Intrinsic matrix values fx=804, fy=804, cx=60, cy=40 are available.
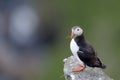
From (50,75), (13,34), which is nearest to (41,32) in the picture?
(13,34)

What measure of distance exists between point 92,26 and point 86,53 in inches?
645

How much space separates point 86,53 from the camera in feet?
37.3

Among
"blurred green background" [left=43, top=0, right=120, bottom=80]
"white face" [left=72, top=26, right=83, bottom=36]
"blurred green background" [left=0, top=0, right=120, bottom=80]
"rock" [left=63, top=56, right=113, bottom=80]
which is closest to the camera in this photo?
"white face" [left=72, top=26, right=83, bottom=36]

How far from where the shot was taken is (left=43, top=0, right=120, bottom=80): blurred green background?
24641 millimetres

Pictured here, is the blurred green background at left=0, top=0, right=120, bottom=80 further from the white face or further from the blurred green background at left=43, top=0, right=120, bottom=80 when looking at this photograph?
the white face

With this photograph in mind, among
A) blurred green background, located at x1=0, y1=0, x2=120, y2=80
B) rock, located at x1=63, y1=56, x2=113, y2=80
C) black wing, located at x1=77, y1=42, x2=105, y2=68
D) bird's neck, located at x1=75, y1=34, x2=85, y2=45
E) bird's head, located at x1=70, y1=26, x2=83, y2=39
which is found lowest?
blurred green background, located at x1=0, y1=0, x2=120, y2=80

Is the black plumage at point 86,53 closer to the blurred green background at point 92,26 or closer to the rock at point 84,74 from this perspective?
the rock at point 84,74

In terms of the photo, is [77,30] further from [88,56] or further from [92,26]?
[92,26]

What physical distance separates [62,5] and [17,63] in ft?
13.3

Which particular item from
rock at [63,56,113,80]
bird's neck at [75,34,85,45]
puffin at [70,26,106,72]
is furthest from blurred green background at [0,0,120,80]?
bird's neck at [75,34,85,45]

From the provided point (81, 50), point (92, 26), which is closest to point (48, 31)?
point (92, 26)

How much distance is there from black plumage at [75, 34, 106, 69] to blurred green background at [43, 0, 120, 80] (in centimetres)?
1127

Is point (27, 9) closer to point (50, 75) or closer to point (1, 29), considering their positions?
point (1, 29)

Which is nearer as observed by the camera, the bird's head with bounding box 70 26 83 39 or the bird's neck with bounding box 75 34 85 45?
the bird's head with bounding box 70 26 83 39
